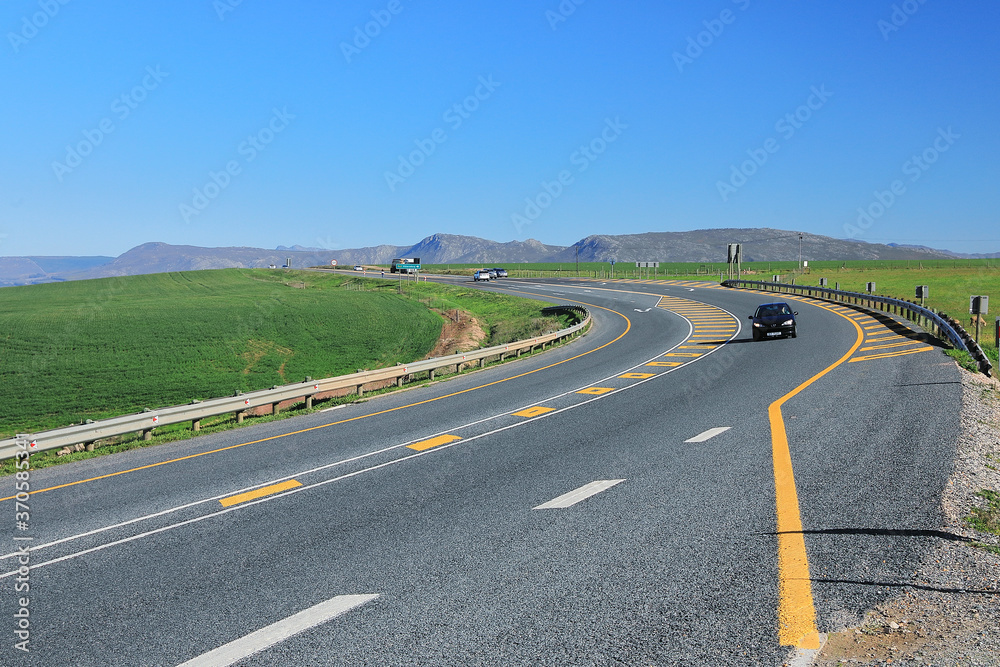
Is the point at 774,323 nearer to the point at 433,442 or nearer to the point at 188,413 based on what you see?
the point at 433,442

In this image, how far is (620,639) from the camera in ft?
18.7

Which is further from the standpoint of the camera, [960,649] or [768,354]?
[768,354]

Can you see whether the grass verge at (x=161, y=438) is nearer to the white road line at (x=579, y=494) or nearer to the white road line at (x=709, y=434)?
the white road line at (x=579, y=494)

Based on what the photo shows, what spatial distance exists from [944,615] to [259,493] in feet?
29.8

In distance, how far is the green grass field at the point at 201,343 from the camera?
110 feet

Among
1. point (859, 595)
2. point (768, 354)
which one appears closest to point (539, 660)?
point (859, 595)

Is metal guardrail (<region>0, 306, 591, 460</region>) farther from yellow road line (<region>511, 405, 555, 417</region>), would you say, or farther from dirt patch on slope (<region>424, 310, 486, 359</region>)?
dirt patch on slope (<region>424, 310, 486, 359</region>)

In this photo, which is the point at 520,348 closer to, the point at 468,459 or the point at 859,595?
the point at 468,459

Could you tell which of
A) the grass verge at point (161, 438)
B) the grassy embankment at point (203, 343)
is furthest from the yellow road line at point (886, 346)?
the grassy embankment at point (203, 343)

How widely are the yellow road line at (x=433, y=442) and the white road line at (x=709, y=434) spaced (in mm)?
4902

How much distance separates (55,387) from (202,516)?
31180 millimetres

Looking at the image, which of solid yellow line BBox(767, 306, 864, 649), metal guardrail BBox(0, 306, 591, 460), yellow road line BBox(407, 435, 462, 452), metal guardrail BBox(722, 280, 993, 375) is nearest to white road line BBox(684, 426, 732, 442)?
solid yellow line BBox(767, 306, 864, 649)

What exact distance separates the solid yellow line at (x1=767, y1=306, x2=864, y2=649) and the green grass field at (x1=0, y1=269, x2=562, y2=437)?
26247 millimetres

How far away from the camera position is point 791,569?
22.7ft
